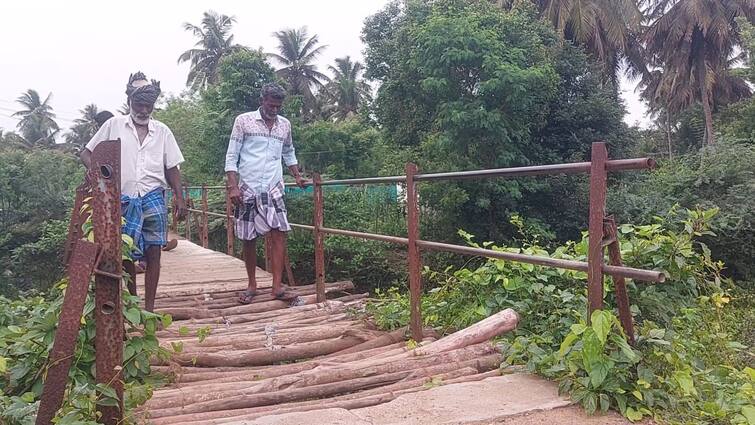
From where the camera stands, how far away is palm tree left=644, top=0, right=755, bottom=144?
2164cm

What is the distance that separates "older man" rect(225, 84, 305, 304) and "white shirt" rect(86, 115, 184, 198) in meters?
0.76

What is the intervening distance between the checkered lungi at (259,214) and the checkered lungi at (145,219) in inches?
35.5

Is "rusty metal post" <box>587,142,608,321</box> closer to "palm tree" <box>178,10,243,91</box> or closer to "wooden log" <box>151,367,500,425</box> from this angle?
"wooden log" <box>151,367,500,425</box>

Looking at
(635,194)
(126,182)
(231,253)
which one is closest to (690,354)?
(126,182)

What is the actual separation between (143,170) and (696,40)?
2402 centimetres

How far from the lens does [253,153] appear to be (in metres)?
4.61

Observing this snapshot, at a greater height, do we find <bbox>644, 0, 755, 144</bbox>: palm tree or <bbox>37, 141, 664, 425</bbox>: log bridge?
<bbox>644, 0, 755, 144</bbox>: palm tree

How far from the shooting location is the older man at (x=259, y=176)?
4.57 metres

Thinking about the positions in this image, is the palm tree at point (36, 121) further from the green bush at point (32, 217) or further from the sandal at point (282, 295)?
the sandal at point (282, 295)

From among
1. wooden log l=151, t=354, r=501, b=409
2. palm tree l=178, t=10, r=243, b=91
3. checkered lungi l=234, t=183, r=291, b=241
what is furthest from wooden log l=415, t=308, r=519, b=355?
palm tree l=178, t=10, r=243, b=91

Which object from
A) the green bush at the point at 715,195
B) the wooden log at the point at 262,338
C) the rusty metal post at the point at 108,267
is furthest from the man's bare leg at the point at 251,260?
the green bush at the point at 715,195

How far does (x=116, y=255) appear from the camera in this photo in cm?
202

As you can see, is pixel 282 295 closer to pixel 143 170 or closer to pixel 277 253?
pixel 277 253

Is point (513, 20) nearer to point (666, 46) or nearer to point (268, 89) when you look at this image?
point (268, 89)
